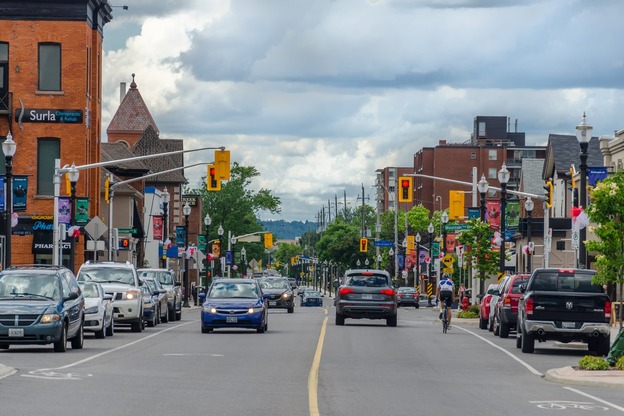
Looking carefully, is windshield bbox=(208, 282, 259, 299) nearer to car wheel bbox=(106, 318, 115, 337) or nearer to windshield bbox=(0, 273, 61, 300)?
car wheel bbox=(106, 318, 115, 337)

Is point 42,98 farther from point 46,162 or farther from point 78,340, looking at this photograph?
point 78,340

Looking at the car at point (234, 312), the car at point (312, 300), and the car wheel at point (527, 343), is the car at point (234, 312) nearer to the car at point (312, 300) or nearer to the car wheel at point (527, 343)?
the car wheel at point (527, 343)

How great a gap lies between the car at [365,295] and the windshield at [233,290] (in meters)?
5.24

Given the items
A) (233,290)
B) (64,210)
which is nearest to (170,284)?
(64,210)

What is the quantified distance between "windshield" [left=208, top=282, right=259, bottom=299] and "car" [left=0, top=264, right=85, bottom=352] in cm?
914

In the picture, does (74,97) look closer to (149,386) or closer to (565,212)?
(565,212)

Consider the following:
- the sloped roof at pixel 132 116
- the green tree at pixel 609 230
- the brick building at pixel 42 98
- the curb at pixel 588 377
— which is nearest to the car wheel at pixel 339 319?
the green tree at pixel 609 230

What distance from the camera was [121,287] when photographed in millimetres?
38750

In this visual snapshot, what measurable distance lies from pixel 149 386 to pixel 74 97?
48.8 meters

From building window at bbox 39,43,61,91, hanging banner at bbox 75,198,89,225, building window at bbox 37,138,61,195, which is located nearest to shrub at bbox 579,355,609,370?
hanging banner at bbox 75,198,89,225

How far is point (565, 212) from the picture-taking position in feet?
289

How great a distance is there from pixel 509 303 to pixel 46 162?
1334 inches

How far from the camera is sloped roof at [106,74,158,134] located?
13200 cm

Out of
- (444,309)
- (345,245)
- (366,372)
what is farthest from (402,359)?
(345,245)
